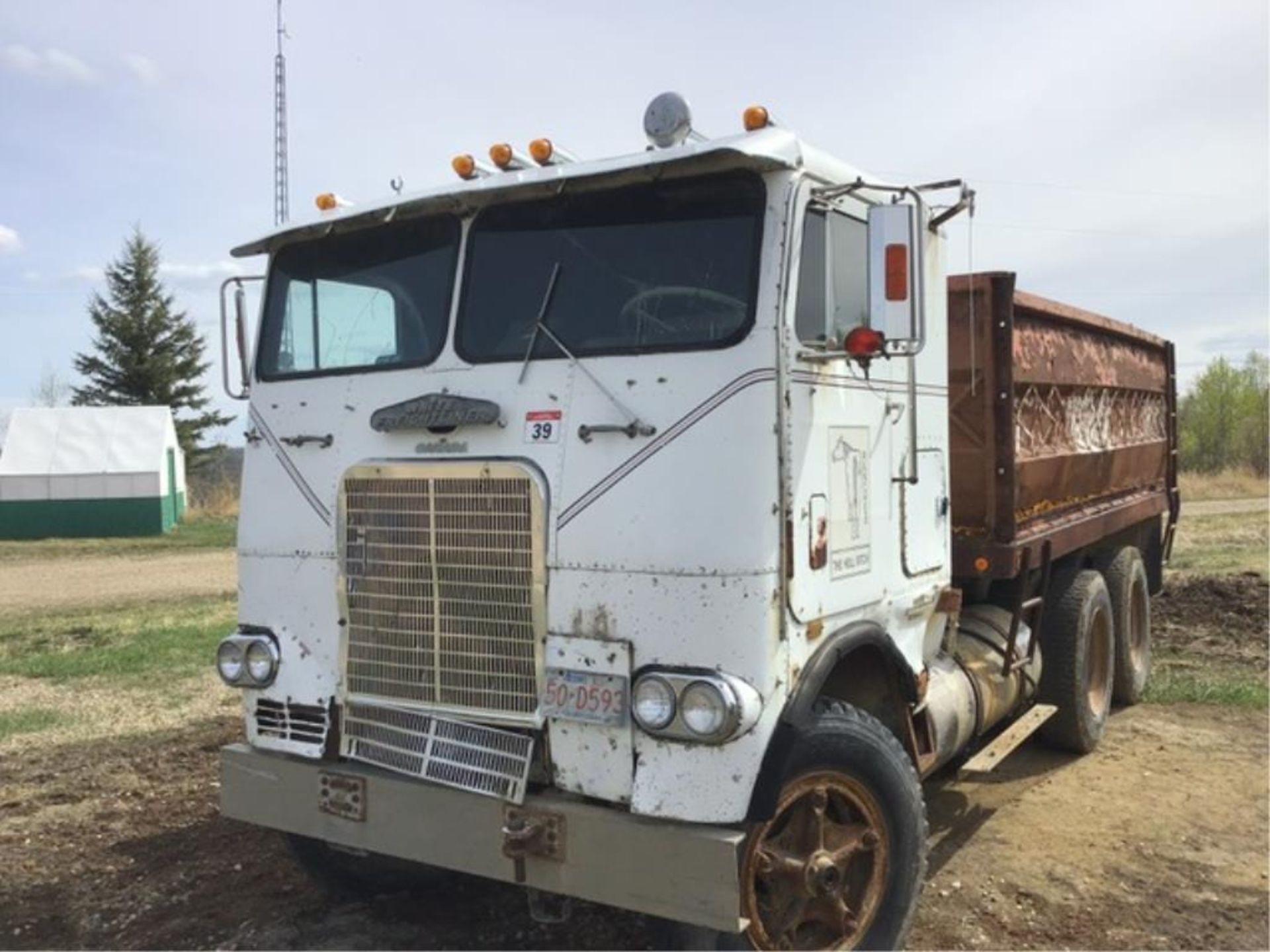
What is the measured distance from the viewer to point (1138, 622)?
8266 millimetres

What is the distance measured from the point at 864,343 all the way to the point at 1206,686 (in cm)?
622

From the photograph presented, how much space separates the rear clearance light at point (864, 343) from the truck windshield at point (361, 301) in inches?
57.1

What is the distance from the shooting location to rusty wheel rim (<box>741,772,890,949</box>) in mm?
3543

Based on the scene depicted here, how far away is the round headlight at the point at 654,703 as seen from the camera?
3.34 metres

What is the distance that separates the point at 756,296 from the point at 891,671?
1641 millimetres

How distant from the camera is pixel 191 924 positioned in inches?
177

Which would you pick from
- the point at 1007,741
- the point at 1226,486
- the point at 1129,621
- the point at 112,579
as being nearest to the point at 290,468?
the point at 1007,741

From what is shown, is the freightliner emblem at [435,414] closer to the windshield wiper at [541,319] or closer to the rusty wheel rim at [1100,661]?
the windshield wiper at [541,319]

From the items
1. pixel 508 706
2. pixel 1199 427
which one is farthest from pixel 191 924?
pixel 1199 427

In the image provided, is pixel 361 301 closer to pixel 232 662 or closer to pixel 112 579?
pixel 232 662

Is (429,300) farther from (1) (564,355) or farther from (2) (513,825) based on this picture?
(2) (513,825)

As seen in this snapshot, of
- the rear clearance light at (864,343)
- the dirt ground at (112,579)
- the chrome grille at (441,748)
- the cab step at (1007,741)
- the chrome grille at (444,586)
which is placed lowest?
the dirt ground at (112,579)

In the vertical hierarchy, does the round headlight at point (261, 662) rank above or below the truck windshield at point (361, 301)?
below

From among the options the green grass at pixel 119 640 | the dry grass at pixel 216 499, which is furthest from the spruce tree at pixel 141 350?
the green grass at pixel 119 640
